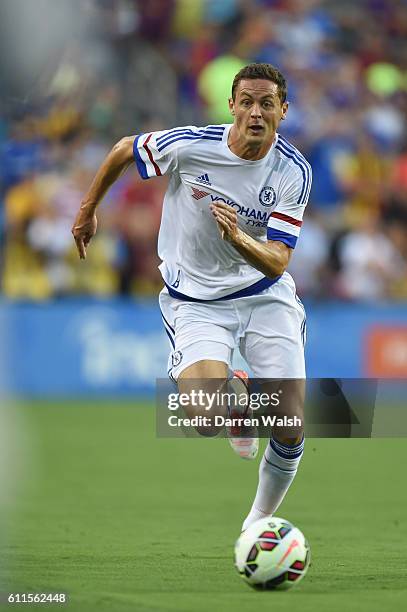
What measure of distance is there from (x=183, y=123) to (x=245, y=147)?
36.0 ft

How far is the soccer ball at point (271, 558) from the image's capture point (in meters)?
6.21

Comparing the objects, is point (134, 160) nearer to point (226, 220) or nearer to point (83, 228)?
point (83, 228)

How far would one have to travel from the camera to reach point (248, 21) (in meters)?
19.3

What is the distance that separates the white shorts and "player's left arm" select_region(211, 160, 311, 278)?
1.65ft

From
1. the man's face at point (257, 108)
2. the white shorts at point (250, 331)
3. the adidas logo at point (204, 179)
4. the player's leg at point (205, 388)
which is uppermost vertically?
the man's face at point (257, 108)

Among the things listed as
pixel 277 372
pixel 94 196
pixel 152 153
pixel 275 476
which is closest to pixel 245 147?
pixel 152 153

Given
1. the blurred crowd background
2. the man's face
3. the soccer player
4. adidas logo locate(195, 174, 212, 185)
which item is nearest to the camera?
the man's face

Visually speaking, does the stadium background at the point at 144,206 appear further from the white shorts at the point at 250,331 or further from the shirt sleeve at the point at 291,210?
the shirt sleeve at the point at 291,210

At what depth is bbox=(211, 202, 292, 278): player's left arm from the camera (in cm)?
661

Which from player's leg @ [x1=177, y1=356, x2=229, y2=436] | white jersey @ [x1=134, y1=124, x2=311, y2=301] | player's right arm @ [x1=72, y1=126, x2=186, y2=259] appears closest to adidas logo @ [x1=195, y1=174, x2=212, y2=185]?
white jersey @ [x1=134, y1=124, x2=311, y2=301]

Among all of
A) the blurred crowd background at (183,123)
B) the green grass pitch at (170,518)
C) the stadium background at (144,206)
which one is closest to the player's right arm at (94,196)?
the green grass pitch at (170,518)

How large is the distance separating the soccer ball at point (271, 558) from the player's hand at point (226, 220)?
1549 mm

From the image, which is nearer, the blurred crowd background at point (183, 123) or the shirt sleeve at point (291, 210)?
the shirt sleeve at point (291, 210)

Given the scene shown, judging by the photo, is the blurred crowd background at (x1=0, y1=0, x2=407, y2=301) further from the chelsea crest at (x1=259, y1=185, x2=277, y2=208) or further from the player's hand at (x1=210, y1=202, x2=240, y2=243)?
the player's hand at (x1=210, y1=202, x2=240, y2=243)
